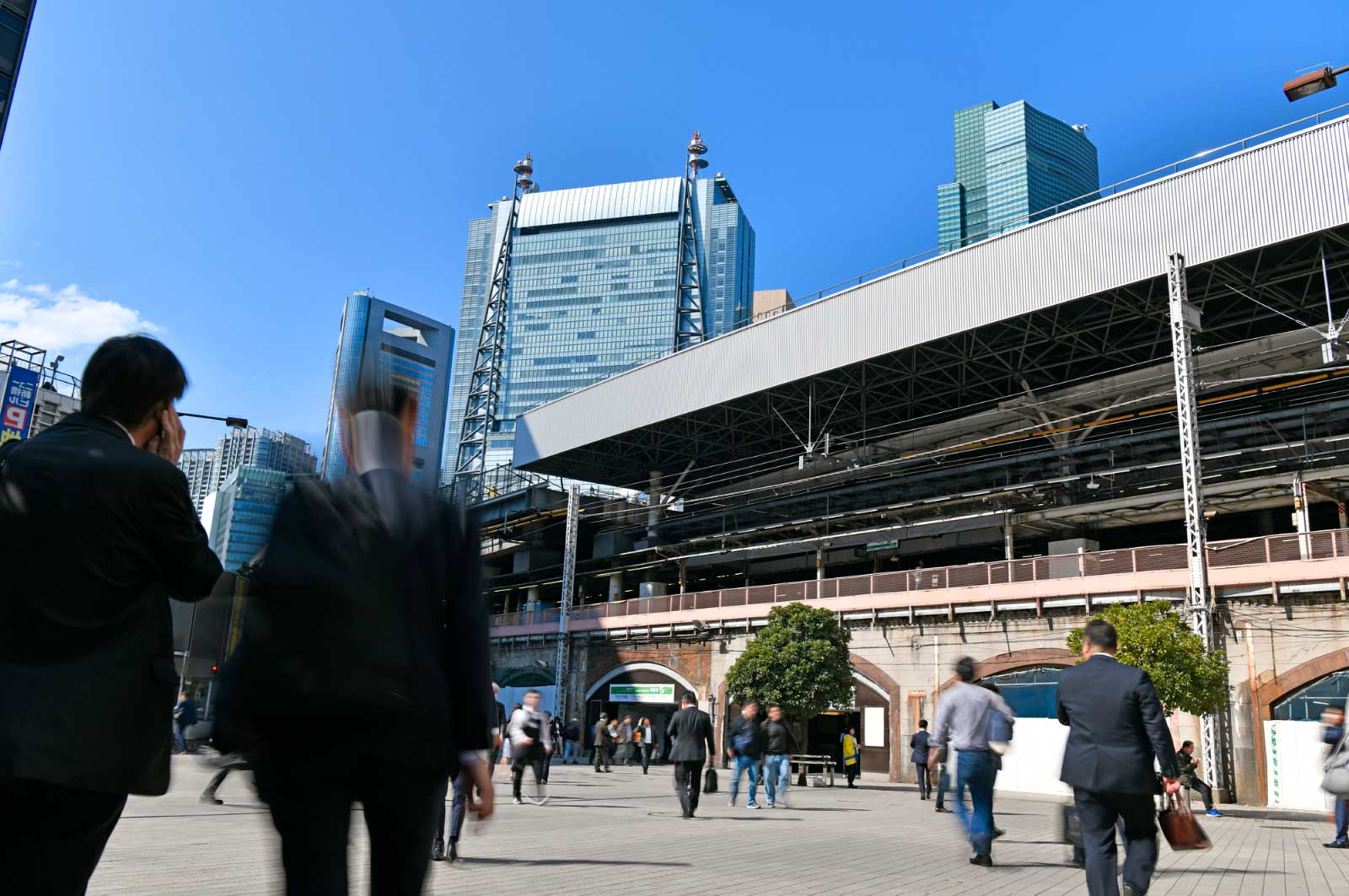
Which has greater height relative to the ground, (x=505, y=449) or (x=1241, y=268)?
(x=505, y=449)

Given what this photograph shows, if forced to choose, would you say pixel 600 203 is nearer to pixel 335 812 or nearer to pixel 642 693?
A: pixel 642 693

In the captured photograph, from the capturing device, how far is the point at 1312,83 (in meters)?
12.2

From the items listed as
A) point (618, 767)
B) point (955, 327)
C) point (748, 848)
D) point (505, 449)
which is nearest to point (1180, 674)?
point (748, 848)

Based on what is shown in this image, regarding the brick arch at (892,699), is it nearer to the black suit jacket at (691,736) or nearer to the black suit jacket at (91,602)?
the black suit jacket at (691,736)

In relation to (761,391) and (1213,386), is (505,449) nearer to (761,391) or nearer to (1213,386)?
(761,391)

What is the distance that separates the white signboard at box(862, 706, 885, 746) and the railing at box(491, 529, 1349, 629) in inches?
138

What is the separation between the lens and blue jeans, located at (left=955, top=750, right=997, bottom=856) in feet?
27.9

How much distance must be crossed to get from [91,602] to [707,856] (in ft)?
23.4

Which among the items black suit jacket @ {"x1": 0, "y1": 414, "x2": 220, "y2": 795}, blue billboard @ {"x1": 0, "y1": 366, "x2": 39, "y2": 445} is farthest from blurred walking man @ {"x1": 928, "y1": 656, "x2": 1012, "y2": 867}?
blue billboard @ {"x1": 0, "y1": 366, "x2": 39, "y2": 445}


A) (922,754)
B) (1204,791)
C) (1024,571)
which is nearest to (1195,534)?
(1204,791)

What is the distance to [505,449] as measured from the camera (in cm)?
13188

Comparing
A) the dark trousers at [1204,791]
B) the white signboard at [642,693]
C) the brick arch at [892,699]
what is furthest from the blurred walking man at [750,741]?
the white signboard at [642,693]

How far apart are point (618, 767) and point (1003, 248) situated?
808 inches

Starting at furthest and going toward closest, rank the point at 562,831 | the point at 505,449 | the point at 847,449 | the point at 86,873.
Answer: the point at 505,449 → the point at 847,449 → the point at 562,831 → the point at 86,873
